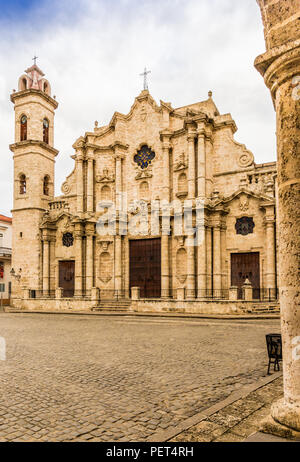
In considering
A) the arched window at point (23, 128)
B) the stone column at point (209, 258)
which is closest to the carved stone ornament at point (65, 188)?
the arched window at point (23, 128)

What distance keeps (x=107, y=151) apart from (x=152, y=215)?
7.10 m

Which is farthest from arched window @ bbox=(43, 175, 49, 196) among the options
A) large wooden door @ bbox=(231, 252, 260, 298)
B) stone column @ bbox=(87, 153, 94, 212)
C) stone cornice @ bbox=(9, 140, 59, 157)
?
large wooden door @ bbox=(231, 252, 260, 298)

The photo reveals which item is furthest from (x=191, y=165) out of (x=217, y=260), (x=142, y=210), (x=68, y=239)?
(x=68, y=239)

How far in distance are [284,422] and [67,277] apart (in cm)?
2719

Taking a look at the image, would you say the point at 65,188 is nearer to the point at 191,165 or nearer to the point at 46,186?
the point at 46,186

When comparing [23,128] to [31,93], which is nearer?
[31,93]

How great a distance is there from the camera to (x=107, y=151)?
30.0 m

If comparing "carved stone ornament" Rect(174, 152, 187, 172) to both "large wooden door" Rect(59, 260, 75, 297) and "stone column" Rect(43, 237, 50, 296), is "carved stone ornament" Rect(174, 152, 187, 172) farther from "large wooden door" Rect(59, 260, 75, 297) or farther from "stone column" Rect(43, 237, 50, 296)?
"stone column" Rect(43, 237, 50, 296)

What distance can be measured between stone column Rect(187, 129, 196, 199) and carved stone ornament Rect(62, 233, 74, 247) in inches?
417

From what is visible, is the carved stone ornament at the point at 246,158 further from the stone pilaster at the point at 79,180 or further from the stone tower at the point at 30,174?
the stone tower at the point at 30,174

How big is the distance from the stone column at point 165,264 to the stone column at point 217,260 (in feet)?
11.0

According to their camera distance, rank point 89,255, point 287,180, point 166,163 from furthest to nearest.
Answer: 1. point 89,255
2. point 166,163
3. point 287,180

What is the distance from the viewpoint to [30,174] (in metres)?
30.4

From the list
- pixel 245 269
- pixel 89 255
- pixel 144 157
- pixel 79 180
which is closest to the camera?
pixel 245 269
